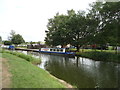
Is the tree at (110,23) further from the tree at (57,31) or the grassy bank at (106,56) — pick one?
the tree at (57,31)

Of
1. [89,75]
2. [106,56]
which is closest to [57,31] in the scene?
[106,56]

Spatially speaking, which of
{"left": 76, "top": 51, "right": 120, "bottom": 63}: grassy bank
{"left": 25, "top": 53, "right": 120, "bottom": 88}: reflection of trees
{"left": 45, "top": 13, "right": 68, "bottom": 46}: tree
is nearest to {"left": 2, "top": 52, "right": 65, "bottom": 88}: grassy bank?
{"left": 25, "top": 53, "right": 120, "bottom": 88}: reflection of trees

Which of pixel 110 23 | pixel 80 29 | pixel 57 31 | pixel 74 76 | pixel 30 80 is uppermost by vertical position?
pixel 57 31

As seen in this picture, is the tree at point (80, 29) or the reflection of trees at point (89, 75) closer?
the reflection of trees at point (89, 75)

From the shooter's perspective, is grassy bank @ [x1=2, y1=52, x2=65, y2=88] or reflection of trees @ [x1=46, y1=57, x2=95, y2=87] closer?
grassy bank @ [x1=2, y1=52, x2=65, y2=88]

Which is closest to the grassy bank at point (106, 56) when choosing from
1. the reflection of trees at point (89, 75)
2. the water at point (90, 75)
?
the water at point (90, 75)

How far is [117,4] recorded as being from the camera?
14367 millimetres

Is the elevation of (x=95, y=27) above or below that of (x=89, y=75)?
above

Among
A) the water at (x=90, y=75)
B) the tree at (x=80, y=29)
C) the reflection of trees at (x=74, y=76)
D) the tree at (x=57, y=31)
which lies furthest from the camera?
the tree at (x=57, y=31)

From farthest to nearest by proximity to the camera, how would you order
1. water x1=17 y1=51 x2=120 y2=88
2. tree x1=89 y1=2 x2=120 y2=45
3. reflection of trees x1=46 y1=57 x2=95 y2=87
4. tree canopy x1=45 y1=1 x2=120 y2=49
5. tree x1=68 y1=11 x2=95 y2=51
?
1. tree x1=68 y1=11 x2=95 y2=51
2. tree canopy x1=45 y1=1 x2=120 y2=49
3. tree x1=89 y1=2 x2=120 y2=45
4. reflection of trees x1=46 y1=57 x2=95 y2=87
5. water x1=17 y1=51 x2=120 y2=88

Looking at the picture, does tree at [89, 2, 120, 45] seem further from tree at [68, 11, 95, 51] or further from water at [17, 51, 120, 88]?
water at [17, 51, 120, 88]

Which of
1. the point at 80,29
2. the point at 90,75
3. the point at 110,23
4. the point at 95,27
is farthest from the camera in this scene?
the point at 80,29

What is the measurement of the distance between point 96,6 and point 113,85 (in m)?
16.6

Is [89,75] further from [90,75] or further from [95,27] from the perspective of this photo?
[95,27]
